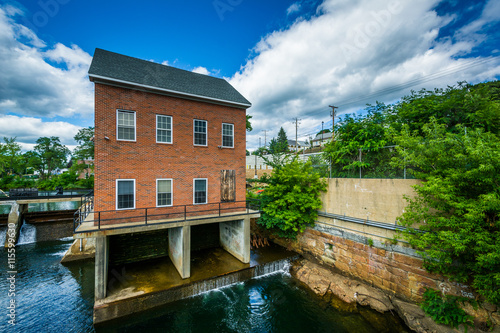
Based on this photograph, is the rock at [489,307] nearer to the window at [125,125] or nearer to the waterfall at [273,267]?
the waterfall at [273,267]

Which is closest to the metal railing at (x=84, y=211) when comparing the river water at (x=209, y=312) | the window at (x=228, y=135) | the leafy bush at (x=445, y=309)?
the river water at (x=209, y=312)

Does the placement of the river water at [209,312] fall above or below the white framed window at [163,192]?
below

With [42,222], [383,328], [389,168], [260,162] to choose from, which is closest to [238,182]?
[389,168]

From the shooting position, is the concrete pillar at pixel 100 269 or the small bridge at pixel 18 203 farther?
the small bridge at pixel 18 203

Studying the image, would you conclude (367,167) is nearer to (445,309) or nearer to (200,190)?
(445,309)

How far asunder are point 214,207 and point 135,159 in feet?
16.5

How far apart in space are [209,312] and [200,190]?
593 centimetres

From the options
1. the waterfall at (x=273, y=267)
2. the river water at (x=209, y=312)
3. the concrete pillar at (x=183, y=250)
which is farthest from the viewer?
the waterfall at (x=273, y=267)

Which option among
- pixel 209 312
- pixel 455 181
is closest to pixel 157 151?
pixel 209 312

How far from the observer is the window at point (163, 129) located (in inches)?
432

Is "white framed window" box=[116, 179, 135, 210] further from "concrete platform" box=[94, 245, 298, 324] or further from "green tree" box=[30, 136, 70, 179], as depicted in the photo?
"green tree" box=[30, 136, 70, 179]

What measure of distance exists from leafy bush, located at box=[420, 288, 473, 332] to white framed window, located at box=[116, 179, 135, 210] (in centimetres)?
1322

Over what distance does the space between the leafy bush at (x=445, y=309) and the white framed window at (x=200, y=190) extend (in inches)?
427

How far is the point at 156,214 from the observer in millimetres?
10750
